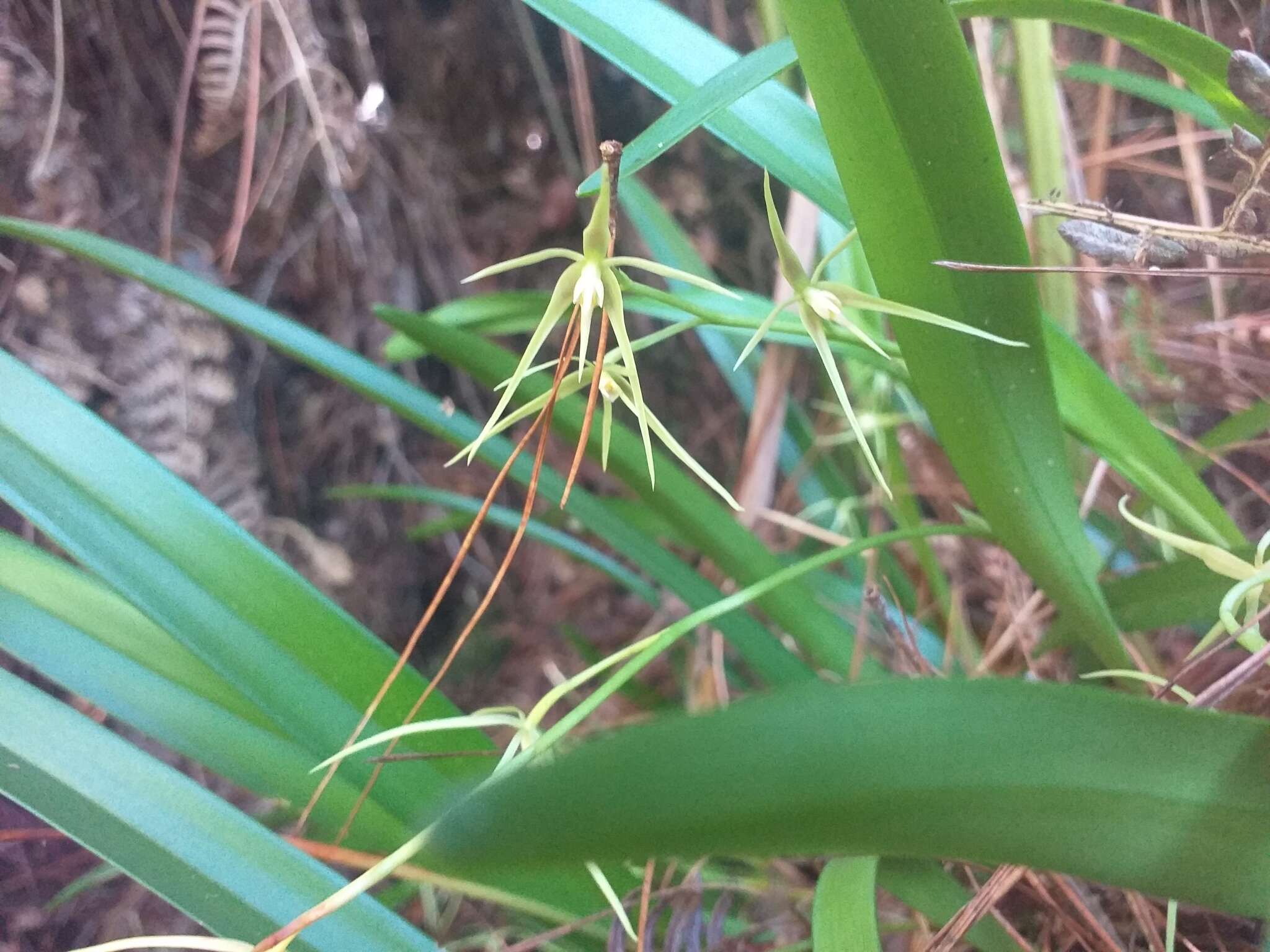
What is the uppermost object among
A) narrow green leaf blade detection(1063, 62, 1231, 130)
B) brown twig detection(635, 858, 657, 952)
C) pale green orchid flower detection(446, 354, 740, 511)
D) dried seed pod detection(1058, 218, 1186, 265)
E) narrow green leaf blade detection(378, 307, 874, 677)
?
narrow green leaf blade detection(1063, 62, 1231, 130)

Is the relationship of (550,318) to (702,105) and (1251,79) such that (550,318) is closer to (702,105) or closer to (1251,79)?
(702,105)

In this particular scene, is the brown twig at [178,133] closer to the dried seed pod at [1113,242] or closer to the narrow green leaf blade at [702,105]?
the narrow green leaf blade at [702,105]

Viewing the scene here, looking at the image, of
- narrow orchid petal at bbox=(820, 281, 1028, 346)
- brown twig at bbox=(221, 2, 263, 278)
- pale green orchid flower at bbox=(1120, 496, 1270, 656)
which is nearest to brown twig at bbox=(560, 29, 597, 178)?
brown twig at bbox=(221, 2, 263, 278)

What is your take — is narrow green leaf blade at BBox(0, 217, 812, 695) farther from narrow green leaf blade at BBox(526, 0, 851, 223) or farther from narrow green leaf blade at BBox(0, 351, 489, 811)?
narrow green leaf blade at BBox(526, 0, 851, 223)

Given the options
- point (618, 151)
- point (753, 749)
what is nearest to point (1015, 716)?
point (753, 749)

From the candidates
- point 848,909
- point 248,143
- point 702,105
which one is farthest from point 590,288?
point 248,143

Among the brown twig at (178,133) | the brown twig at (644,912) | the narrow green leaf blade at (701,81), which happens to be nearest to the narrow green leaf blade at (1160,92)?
the narrow green leaf blade at (701,81)

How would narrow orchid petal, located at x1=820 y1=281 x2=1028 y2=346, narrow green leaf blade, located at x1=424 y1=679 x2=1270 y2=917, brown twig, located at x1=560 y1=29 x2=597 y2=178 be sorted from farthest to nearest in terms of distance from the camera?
1. brown twig, located at x1=560 y1=29 x2=597 y2=178
2. narrow orchid petal, located at x1=820 y1=281 x2=1028 y2=346
3. narrow green leaf blade, located at x1=424 y1=679 x2=1270 y2=917
